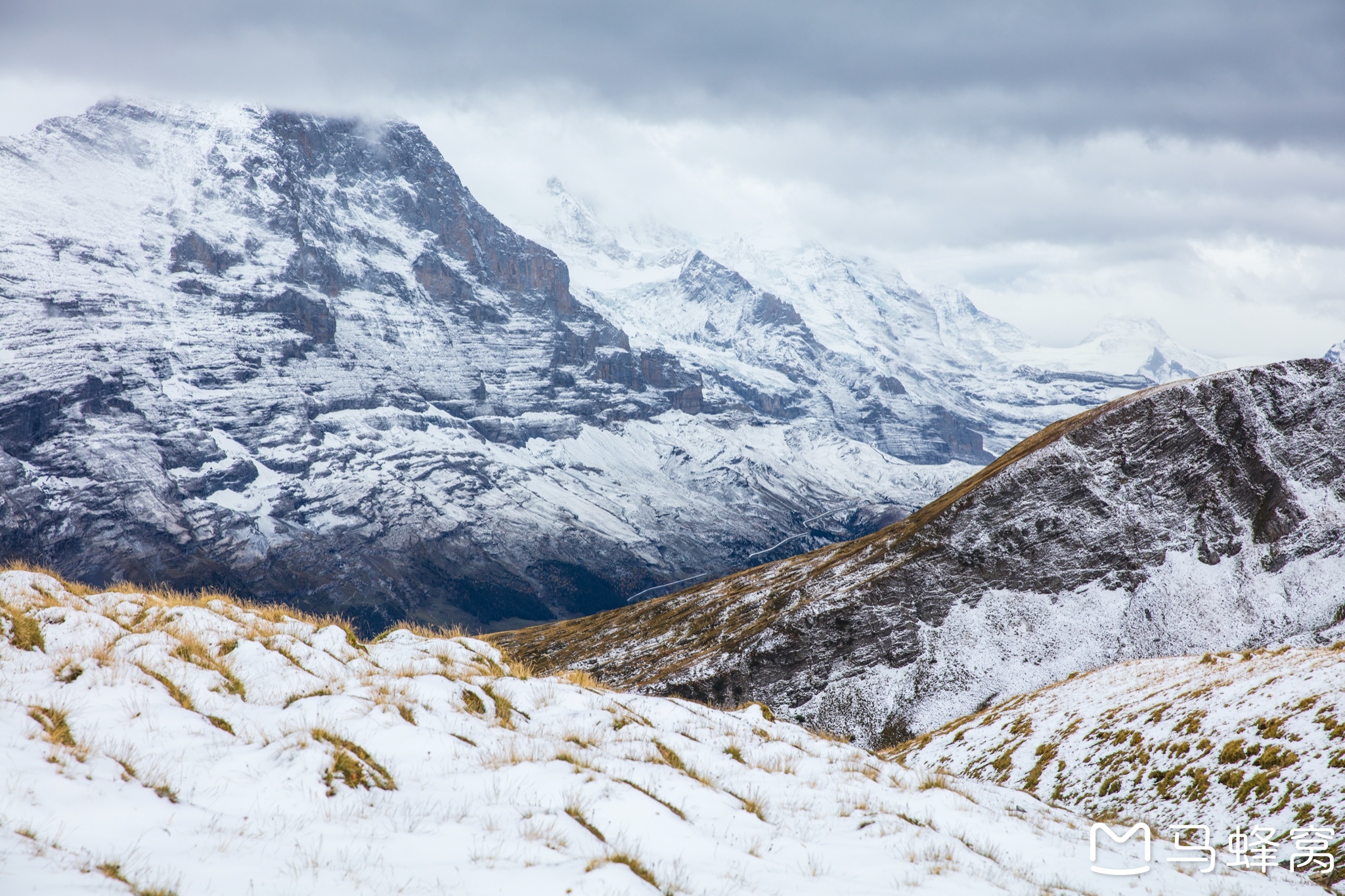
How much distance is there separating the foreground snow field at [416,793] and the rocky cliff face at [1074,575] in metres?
61.4

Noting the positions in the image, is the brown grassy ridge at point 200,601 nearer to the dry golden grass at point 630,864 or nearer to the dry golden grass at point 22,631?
the dry golden grass at point 22,631

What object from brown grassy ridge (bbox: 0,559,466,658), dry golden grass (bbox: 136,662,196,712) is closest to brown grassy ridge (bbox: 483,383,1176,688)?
brown grassy ridge (bbox: 0,559,466,658)

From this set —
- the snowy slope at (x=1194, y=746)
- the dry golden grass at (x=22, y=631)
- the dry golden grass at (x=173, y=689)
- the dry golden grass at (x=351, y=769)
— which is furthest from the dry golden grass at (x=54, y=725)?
the snowy slope at (x=1194, y=746)

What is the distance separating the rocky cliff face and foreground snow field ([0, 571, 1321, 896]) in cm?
6137

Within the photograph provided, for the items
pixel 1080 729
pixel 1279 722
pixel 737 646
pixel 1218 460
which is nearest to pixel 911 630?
pixel 737 646

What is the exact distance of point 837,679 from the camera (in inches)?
3049

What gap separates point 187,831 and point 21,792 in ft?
6.14

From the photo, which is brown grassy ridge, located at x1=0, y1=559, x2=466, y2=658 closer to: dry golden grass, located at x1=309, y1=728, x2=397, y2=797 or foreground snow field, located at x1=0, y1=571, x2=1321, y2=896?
foreground snow field, located at x1=0, y1=571, x2=1321, y2=896

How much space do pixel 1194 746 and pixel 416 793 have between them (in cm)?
2180

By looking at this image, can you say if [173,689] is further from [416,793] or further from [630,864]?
[630,864]

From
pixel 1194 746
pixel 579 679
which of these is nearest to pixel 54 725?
pixel 579 679

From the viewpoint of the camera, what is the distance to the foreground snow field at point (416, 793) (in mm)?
8789

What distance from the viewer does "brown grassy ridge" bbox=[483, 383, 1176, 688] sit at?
292ft

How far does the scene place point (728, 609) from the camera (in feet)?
327
